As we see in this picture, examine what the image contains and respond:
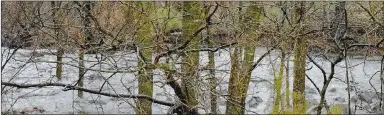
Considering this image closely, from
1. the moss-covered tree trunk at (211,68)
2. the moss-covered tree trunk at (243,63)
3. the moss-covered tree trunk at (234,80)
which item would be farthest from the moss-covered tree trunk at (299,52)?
the moss-covered tree trunk at (211,68)

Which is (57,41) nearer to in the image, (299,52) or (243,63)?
(243,63)

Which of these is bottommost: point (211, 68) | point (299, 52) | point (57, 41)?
point (211, 68)

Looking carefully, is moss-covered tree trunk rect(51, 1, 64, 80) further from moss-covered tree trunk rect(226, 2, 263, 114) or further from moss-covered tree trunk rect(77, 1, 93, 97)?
moss-covered tree trunk rect(226, 2, 263, 114)

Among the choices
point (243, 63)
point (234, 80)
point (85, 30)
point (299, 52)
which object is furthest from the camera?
point (85, 30)

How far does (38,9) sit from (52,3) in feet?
2.37

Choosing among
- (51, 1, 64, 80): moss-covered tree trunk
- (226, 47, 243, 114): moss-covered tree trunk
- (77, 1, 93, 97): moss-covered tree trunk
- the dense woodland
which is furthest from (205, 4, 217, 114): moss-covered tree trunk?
(51, 1, 64, 80): moss-covered tree trunk

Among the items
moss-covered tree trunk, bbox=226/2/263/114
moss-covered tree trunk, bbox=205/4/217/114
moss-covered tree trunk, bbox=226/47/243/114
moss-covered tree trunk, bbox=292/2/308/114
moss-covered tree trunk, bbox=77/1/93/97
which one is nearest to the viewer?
moss-covered tree trunk, bbox=205/4/217/114

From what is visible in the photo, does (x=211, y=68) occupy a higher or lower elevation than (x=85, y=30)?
lower

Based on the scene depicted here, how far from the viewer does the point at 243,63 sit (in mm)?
6359

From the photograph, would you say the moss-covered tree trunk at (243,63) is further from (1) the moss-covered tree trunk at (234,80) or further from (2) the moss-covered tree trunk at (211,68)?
(2) the moss-covered tree trunk at (211,68)

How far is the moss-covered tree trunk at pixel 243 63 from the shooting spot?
18.7 feet

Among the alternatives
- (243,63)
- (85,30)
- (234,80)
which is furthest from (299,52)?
(85,30)

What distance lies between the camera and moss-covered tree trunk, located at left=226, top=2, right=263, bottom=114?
5711 millimetres

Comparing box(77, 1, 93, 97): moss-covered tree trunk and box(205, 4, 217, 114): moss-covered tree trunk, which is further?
box(77, 1, 93, 97): moss-covered tree trunk
